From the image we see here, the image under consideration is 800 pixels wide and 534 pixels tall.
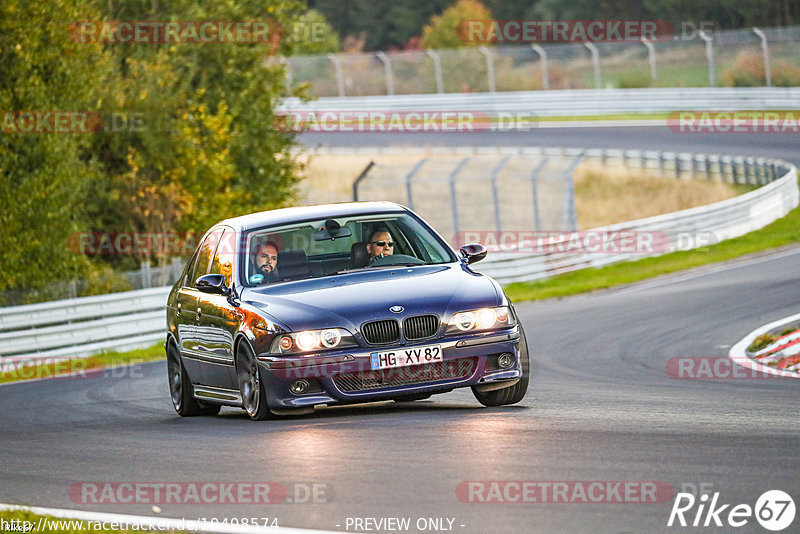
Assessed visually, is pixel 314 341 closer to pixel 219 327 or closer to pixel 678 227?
pixel 219 327

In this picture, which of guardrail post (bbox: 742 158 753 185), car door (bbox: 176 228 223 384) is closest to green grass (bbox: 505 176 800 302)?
guardrail post (bbox: 742 158 753 185)

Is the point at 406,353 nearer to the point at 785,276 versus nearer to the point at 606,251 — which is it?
the point at 785,276

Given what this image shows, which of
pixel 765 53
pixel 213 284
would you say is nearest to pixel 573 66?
pixel 765 53

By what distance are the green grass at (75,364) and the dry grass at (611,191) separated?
51.8 ft

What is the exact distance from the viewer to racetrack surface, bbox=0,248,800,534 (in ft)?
20.5

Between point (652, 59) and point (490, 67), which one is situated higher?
point (652, 59)

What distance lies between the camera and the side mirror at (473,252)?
10484 mm

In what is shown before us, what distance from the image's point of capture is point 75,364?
20.6m

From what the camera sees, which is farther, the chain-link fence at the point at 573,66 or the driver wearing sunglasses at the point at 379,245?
the chain-link fence at the point at 573,66

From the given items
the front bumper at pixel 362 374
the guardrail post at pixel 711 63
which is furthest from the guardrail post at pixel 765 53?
the front bumper at pixel 362 374

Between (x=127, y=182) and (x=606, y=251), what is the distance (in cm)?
1076

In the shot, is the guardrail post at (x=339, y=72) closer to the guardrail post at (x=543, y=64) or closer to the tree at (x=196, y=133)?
the guardrail post at (x=543, y=64)

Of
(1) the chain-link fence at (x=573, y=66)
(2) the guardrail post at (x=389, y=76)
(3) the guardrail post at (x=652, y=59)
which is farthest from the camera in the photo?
(2) the guardrail post at (x=389, y=76)

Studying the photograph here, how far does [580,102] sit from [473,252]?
4105cm
